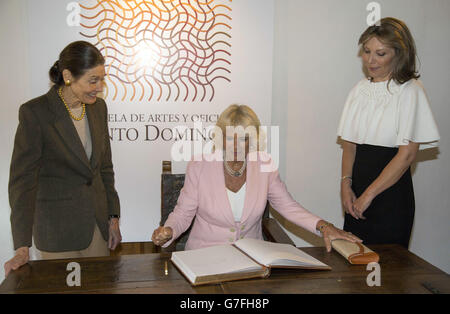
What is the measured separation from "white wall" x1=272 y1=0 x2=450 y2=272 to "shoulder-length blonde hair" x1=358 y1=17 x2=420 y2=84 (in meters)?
1.34

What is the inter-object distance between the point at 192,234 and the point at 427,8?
9.61ft

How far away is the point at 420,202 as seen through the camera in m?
3.83

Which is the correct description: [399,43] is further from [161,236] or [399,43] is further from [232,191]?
[161,236]

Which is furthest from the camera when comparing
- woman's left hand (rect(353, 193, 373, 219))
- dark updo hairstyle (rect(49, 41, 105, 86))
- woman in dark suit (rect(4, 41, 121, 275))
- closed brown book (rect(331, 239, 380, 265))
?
woman's left hand (rect(353, 193, 373, 219))

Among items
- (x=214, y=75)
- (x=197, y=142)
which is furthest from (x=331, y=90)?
(x=197, y=142)

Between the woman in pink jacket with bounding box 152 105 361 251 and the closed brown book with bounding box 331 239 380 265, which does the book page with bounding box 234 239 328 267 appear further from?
the woman in pink jacket with bounding box 152 105 361 251

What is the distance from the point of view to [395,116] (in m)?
2.37

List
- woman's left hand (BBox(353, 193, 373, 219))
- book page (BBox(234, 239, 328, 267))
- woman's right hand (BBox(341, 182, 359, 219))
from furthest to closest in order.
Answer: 1. woman's right hand (BBox(341, 182, 359, 219))
2. woman's left hand (BBox(353, 193, 373, 219))
3. book page (BBox(234, 239, 328, 267))

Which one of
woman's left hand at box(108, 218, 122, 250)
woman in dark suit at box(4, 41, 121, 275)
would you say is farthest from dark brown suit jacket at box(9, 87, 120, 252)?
woman's left hand at box(108, 218, 122, 250)

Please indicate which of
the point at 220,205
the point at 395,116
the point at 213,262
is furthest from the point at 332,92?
the point at 213,262

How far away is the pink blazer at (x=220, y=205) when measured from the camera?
7.64 feet

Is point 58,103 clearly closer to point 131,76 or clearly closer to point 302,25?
point 131,76

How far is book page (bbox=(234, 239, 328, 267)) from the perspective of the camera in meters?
1.74

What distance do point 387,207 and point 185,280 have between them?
1.36 metres
